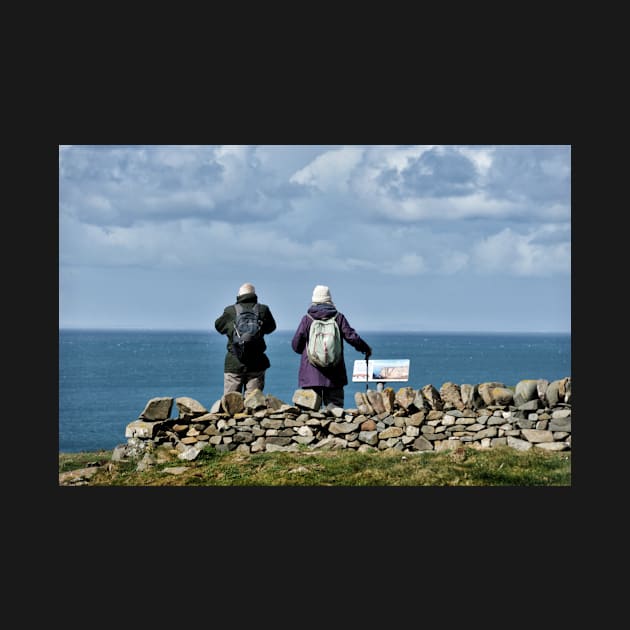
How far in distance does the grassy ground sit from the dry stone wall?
250 millimetres

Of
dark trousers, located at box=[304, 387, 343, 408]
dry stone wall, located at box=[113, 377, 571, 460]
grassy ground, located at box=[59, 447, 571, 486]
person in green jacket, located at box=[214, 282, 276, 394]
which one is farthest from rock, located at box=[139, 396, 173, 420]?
dark trousers, located at box=[304, 387, 343, 408]

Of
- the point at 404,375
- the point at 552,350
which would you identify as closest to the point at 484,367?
the point at 552,350

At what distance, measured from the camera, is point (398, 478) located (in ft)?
49.0

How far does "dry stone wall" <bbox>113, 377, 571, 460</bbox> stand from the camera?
1585 centimetres

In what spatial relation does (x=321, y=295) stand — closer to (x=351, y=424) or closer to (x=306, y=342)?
(x=306, y=342)

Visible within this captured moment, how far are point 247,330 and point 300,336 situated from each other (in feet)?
2.62

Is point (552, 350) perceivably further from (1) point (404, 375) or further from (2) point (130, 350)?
(2) point (130, 350)

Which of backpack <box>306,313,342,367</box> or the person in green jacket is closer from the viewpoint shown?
backpack <box>306,313,342,367</box>

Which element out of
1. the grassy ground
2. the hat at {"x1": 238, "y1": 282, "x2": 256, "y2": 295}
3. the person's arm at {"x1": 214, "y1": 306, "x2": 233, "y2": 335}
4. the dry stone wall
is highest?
the hat at {"x1": 238, "y1": 282, "x2": 256, "y2": 295}

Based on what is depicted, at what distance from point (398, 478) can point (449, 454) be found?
0.97 m

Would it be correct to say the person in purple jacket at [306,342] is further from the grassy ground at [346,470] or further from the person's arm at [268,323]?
the grassy ground at [346,470]

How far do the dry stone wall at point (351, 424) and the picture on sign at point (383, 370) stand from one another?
0.47 meters

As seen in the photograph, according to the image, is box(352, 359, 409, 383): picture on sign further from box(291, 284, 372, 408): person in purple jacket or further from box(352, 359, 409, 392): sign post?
box(291, 284, 372, 408): person in purple jacket

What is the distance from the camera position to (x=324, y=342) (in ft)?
52.1
